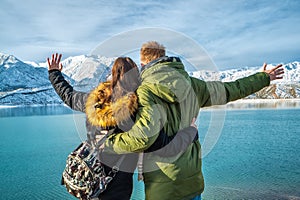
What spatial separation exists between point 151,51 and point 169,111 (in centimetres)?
48

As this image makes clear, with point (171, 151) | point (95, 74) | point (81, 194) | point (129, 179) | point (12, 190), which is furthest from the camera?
point (12, 190)

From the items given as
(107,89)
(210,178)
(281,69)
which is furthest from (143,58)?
(210,178)

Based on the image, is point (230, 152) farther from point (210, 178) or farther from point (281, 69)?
point (281, 69)

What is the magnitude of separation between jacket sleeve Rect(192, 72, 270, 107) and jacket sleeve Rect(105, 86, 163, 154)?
0.52 metres

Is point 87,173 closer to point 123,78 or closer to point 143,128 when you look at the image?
point 143,128

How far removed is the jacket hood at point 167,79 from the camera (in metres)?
2.09

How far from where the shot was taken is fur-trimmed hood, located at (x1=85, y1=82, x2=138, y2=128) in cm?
214

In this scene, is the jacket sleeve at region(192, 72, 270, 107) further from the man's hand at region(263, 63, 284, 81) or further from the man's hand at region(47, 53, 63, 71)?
the man's hand at region(47, 53, 63, 71)

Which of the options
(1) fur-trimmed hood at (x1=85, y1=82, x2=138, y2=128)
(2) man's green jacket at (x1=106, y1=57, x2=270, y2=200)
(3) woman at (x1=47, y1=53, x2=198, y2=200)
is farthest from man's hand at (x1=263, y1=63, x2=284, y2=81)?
(1) fur-trimmed hood at (x1=85, y1=82, x2=138, y2=128)

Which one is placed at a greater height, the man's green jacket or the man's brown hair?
the man's brown hair

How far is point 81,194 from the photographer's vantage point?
2.41m

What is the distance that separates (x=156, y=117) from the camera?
206 cm

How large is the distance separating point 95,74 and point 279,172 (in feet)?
47.0

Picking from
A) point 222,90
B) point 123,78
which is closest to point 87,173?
point 123,78
